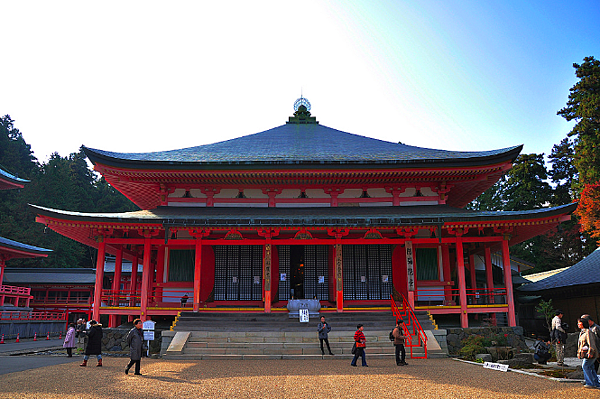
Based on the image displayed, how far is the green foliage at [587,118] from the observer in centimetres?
3322

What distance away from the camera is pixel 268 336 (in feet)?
53.9

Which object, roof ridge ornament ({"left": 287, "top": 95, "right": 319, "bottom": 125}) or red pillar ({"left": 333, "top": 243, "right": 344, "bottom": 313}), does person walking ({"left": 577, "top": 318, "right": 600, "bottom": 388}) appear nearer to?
red pillar ({"left": 333, "top": 243, "right": 344, "bottom": 313})

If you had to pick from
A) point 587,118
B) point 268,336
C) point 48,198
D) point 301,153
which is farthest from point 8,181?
point 587,118

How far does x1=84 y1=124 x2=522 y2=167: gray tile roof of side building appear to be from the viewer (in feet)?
66.2

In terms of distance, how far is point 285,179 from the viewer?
69.8ft

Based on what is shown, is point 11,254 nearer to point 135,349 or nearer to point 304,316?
point 304,316

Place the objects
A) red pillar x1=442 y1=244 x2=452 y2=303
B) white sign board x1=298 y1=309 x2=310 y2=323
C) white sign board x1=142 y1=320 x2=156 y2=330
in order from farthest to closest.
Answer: red pillar x1=442 y1=244 x2=452 y2=303
white sign board x1=298 y1=309 x2=310 y2=323
white sign board x1=142 y1=320 x2=156 y2=330

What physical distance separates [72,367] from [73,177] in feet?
220

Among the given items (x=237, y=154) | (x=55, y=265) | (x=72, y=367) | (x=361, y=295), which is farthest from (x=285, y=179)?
(x=55, y=265)

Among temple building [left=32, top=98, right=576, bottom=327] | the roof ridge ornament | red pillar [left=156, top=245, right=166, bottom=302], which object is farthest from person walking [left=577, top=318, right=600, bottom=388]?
the roof ridge ornament

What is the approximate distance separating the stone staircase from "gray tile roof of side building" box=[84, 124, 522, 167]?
23.6 feet

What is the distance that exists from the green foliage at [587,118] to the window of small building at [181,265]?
97.9ft

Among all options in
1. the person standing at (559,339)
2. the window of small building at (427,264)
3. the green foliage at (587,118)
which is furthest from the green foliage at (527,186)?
the person standing at (559,339)

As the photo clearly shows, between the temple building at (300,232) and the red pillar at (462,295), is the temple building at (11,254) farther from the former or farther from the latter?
the red pillar at (462,295)
